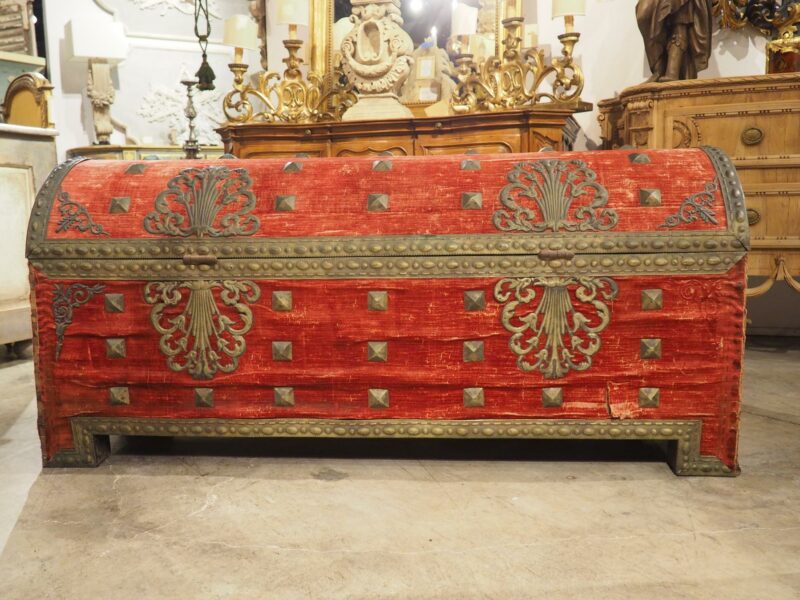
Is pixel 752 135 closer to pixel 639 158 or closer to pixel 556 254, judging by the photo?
pixel 639 158

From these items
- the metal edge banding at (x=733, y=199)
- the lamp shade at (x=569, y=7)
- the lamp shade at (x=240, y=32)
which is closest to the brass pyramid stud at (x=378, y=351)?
the metal edge banding at (x=733, y=199)

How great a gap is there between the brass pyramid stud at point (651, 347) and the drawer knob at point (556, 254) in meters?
0.29

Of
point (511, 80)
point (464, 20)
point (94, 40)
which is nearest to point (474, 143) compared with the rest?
point (511, 80)

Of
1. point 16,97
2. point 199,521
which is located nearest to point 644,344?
point 199,521

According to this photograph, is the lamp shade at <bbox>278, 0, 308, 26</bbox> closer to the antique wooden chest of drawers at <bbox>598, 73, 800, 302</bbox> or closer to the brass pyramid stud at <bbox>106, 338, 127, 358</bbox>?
the antique wooden chest of drawers at <bbox>598, 73, 800, 302</bbox>

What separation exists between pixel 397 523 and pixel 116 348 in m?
0.90

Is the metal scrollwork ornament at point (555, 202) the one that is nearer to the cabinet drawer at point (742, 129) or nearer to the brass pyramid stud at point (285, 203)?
the brass pyramid stud at point (285, 203)

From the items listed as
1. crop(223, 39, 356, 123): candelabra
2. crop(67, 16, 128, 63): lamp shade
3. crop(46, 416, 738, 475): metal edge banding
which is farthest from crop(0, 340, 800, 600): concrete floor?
crop(67, 16, 128, 63): lamp shade

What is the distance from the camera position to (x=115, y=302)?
1.91 metres

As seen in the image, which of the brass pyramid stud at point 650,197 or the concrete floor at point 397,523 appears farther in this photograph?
the brass pyramid stud at point 650,197

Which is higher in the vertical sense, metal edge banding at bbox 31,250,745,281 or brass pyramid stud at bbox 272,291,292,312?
metal edge banding at bbox 31,250,745,281

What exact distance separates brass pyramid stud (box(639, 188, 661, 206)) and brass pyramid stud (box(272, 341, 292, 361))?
986 mm

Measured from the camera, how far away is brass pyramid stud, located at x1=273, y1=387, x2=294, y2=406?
6.30 feet

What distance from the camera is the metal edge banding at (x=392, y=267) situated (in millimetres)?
1799
